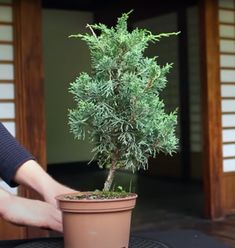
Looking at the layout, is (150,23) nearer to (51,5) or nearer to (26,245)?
(51,5)

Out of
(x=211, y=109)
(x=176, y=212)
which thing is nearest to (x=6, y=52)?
(x=211, y=109)

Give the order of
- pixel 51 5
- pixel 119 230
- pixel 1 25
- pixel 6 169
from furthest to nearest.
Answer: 1. pixel 51 5
2. pixel 1 25
3. pixel 6 169
4. pixel 119 230

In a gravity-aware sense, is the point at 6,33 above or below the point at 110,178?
above

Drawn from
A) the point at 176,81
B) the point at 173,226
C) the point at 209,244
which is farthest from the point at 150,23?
the point at 209,244

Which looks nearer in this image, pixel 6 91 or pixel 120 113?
pixel 120 113

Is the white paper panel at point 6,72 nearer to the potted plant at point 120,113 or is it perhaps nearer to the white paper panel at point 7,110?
the white paper panel at point 7,110

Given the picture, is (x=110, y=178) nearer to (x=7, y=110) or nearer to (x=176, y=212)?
(x=7, y=110)

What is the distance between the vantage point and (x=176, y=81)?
7.00m

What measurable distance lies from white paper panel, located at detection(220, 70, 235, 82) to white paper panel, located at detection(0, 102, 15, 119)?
1.79 metres

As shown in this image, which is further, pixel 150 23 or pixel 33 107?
pixel 150 23

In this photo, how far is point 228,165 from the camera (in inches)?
178

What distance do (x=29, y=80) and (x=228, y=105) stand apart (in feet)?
5.82

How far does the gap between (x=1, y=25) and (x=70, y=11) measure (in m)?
4.86

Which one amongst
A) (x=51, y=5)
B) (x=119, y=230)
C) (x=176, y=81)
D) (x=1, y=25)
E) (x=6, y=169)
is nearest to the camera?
(x=119, y=230)
